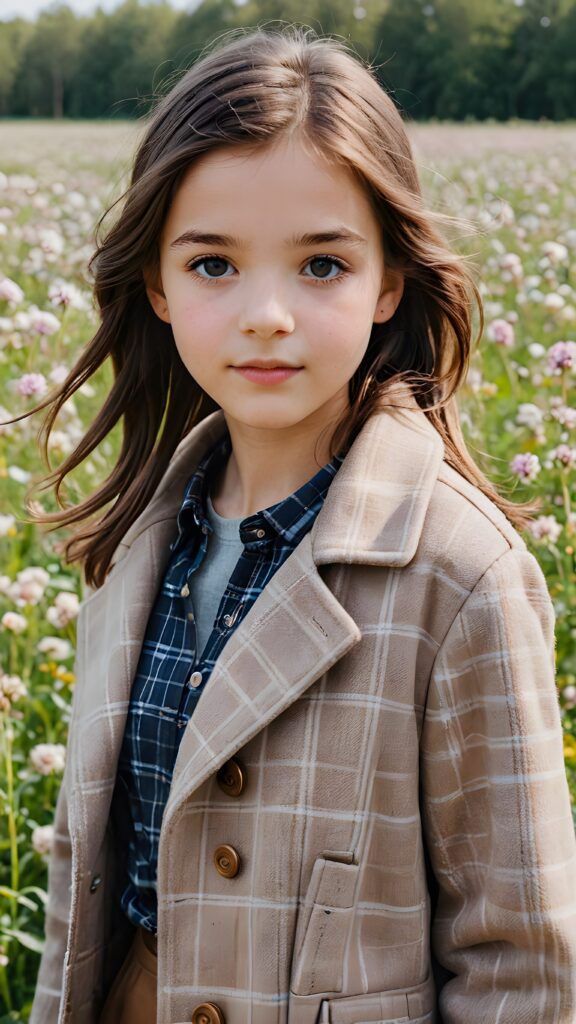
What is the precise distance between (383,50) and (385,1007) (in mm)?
15702

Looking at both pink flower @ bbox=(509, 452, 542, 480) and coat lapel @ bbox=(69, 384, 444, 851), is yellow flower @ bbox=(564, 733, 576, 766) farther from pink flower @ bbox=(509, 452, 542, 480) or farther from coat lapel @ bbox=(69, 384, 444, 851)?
coat lapel @ bbox=(69, 384, 444, 851)

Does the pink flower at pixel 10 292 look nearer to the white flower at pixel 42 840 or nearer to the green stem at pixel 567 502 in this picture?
the white flower at pixel 42 840

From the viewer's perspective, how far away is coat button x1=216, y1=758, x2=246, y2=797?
1.30m

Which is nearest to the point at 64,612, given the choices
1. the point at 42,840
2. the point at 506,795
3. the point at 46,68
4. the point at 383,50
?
the point at 42,840

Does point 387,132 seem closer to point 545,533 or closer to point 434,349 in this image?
point 434,349

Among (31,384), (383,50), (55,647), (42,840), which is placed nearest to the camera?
(42,840)

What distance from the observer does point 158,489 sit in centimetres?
171

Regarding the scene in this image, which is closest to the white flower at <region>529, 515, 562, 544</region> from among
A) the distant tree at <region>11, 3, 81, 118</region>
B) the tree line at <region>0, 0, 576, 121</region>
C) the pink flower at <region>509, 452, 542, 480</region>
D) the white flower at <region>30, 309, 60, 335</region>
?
the pink flower at <region>509, 452, 542, 480</region>

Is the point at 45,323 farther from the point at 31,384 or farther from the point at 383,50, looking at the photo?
the point at 383,50

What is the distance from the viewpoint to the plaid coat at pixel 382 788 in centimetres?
123

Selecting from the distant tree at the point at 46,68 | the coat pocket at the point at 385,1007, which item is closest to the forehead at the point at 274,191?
the coat pocket at the point at 385,1007

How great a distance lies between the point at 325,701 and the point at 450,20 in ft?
70.5

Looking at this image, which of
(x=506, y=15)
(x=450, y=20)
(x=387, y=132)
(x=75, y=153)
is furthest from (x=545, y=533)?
(x=450, y=20)

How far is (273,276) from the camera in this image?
4.18 ft
